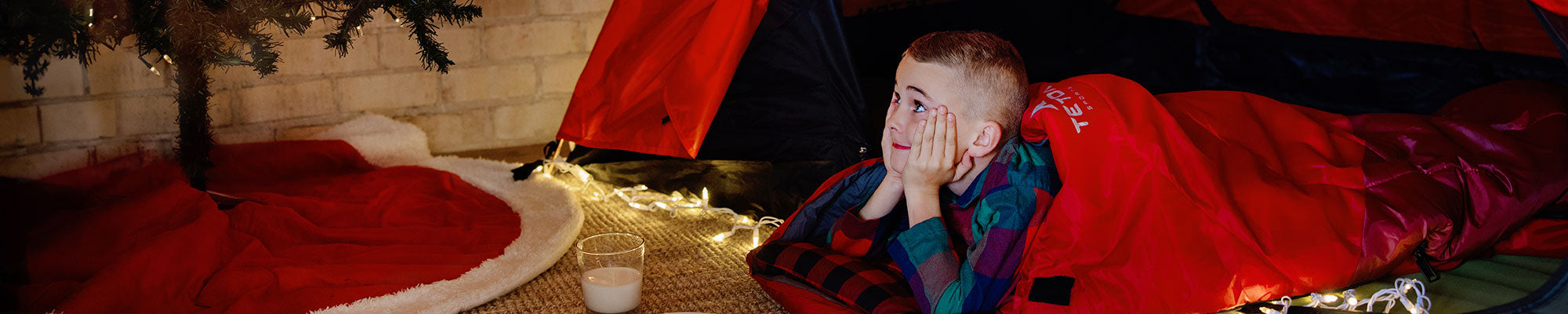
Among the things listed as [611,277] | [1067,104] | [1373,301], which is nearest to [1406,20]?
[1373,301]

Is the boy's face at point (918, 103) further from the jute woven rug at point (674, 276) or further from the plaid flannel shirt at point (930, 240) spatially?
the jute woven rug at point (674, 276)

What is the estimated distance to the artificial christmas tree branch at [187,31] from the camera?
136 cm

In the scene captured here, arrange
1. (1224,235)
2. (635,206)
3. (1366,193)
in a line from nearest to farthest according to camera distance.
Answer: (1224,235), (1366,193), (635,206)

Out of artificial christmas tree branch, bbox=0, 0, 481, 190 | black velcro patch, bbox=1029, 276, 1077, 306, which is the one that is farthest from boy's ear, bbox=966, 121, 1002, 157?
artificial christmas tree branch, bbox=0, 0, 481, 190

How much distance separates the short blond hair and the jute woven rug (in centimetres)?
40

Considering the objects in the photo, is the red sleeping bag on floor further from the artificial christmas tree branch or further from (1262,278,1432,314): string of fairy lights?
the artificial christmas tree branch

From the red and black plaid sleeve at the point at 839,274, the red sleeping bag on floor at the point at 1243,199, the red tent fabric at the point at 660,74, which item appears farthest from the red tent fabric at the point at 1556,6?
the red tent fabric at the point at 660,74

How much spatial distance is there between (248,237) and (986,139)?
1078 millimetres

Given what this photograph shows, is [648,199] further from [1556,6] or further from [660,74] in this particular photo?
[1556,6]

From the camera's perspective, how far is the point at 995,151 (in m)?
1.23

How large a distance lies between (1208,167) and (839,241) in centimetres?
47

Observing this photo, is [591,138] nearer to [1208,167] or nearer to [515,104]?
[515,104]

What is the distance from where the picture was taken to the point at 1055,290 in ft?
3.66

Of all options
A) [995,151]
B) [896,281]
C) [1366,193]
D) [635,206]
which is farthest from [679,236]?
[1366,193]
